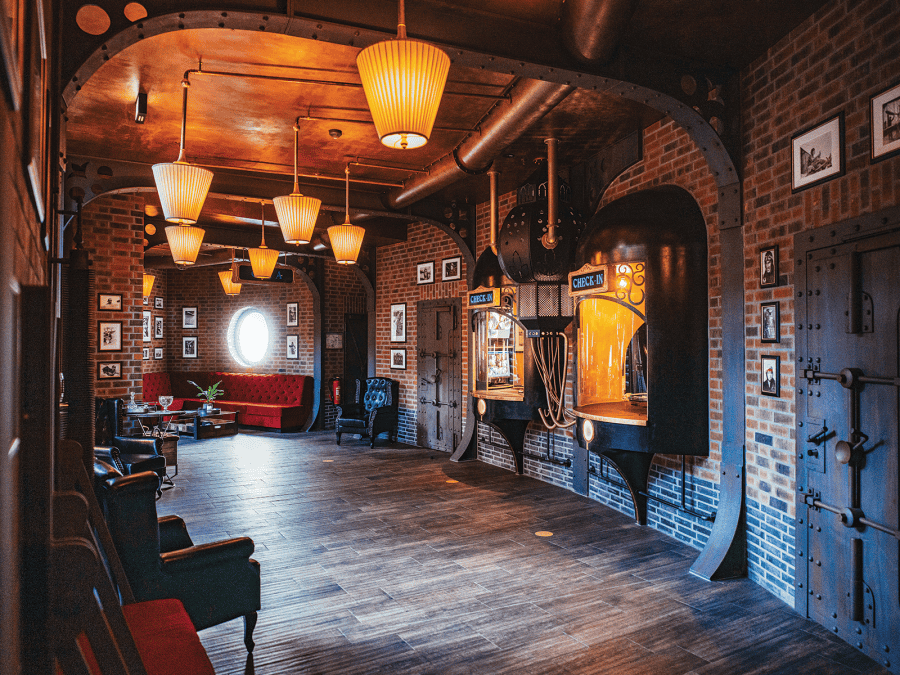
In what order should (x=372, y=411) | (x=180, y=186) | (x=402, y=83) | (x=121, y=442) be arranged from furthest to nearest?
1. (x=372, y=411)
2. (x=121, y=442)
3. (x=180, y=186)
4. (x=402, y=83)

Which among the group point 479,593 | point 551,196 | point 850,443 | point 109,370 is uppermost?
point 551,196

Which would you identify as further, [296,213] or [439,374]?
[439,374]

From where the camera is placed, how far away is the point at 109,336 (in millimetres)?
6488

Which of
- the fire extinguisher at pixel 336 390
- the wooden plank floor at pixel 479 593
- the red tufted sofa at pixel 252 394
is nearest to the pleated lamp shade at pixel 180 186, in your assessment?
the wooden plank floor at pixel 479 593

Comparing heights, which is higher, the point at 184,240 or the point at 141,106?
the point at 141,106

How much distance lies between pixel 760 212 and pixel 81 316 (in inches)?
151

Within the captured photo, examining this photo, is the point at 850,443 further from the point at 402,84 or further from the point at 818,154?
the point at 402,84

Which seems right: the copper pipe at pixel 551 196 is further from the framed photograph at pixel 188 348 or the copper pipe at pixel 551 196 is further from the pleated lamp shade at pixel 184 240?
the framed photograph at pixel 188 348

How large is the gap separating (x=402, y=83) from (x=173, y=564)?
2.28 meters

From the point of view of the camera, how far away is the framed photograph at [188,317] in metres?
13.4

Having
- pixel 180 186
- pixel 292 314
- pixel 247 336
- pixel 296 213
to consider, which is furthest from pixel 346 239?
pixel 247 336

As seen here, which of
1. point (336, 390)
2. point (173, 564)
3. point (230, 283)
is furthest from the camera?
point (336, 390)

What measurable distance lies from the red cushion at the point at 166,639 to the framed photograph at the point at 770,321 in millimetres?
3489

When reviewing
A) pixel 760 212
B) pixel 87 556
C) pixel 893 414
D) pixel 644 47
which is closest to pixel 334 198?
pixel 644 47
